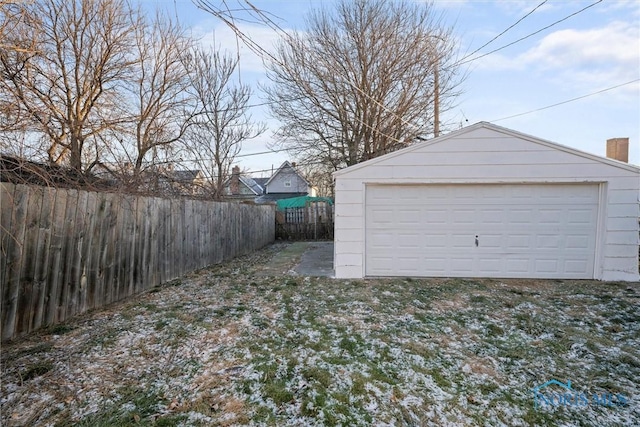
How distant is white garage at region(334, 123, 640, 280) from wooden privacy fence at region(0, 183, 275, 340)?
343cm

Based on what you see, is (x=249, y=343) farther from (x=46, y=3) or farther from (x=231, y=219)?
(x=46, y=3)

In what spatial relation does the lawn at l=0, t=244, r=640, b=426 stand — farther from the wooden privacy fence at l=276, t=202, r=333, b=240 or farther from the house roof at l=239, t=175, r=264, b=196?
the house roof at l=239, t=175, r=264, b=196

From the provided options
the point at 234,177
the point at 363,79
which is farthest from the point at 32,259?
the point at 234,177

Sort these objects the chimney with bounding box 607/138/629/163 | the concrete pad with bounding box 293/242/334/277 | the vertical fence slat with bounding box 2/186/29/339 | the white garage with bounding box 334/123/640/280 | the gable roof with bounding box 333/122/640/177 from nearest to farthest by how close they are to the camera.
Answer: the vertical fence slat with bounding box 2/186/29/339 → the gable roof with bounding box 333/122/640/177 → the white garage with bounding box 334/123/640/280 → the chimney with bounding box 607/138/629/163 → the concrete pad with bounding box 293/242/334/277

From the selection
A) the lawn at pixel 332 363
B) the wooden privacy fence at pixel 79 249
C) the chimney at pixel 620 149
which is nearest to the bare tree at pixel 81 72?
the wooden privacy fence at pixel 79 249

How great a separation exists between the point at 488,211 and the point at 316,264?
13.9 feet

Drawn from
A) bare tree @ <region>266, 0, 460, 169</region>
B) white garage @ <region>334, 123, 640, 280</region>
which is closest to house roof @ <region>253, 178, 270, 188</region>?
bare tree @ <region>266, 0, 460, 169</region>

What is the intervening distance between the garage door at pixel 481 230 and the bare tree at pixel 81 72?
270 inches

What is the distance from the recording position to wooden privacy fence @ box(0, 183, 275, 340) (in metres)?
3.26

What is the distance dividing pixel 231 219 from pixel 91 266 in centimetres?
522

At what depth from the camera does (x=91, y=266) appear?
14.2 ft

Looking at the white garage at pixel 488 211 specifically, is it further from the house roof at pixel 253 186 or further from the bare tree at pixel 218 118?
the house roof at pixel 253 186

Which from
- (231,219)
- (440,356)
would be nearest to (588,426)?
(440,356)

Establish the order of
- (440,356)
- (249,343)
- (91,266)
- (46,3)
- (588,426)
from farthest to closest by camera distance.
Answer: (46,3) → (91,266) → (249,343) → (440,356) → (588,426)
